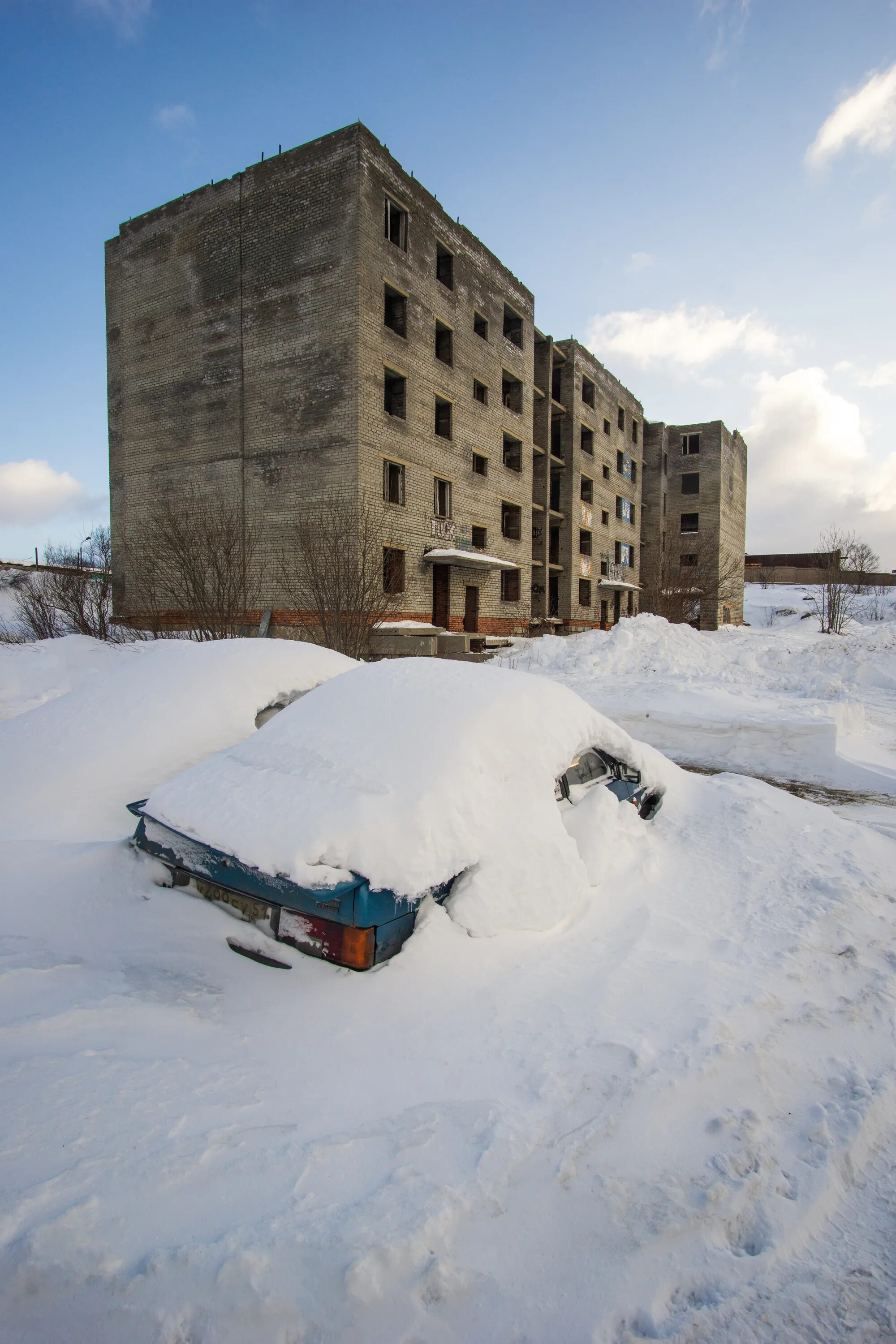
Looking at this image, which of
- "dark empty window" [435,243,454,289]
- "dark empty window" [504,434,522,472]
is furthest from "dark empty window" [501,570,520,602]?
"dark empty window" [435,243,454,289]

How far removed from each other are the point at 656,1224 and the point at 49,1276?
1.50 m

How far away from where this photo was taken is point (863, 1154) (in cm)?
206

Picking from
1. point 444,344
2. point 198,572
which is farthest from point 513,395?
point 198,572

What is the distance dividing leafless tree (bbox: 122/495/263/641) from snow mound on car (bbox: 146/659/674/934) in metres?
6.76

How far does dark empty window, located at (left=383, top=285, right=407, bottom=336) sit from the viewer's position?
63.9ft

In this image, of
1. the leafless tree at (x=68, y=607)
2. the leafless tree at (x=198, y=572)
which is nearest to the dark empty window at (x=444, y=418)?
the leafless tree at (x=198, y=572)

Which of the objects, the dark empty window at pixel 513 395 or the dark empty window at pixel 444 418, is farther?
the dark empty window at pixel 513 395

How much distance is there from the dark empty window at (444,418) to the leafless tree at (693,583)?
17.1 meters

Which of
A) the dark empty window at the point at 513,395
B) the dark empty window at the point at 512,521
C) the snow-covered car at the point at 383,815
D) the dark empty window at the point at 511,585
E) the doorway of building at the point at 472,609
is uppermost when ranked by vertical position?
the dark empty window at the point at 513,395

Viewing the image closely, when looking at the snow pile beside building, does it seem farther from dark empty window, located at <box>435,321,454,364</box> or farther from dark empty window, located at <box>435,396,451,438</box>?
dark empty window, located at <box>435,321,454,364</box>

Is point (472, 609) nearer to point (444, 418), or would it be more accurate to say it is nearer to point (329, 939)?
point (444, 418)

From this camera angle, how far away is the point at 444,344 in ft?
A: 71.9

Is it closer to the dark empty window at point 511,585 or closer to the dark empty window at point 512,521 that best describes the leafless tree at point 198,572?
the dark empty window at point 511,585

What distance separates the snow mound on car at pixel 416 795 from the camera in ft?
8.73
